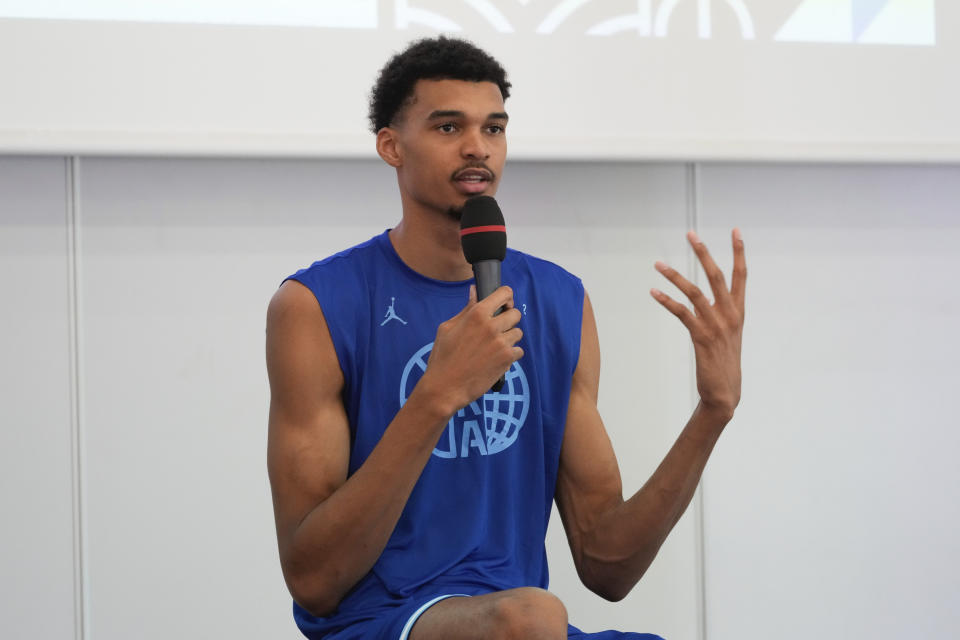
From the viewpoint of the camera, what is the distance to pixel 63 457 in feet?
6.95

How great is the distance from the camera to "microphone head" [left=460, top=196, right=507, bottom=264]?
1.29 m

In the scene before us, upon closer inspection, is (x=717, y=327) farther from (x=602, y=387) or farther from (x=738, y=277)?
(x=602, y=387)

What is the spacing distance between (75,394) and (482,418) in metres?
1.08

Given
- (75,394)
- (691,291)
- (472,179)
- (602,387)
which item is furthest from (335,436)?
(602,387)

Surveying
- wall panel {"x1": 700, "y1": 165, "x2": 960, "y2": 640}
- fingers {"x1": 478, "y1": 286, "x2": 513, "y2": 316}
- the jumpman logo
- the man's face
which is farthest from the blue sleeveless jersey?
wall panel {"x1": 700, "y1": 165, "x2": 960, "y2": 640}

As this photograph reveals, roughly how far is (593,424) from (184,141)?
1023mm

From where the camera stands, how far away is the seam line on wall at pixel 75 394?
6.94ft

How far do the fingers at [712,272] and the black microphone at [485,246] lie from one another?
24cm

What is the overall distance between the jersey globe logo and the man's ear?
0.31m

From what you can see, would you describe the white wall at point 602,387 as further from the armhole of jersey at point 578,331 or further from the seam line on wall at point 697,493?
the armhole of jersey at point 578,331

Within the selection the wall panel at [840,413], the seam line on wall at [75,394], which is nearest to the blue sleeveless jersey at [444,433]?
the seam line on wall at [75,394]

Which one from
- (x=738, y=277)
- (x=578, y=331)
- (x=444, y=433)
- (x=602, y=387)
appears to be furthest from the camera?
(x=602, y=387)

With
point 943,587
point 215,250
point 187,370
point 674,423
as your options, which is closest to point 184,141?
point 215,250

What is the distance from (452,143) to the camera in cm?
146
